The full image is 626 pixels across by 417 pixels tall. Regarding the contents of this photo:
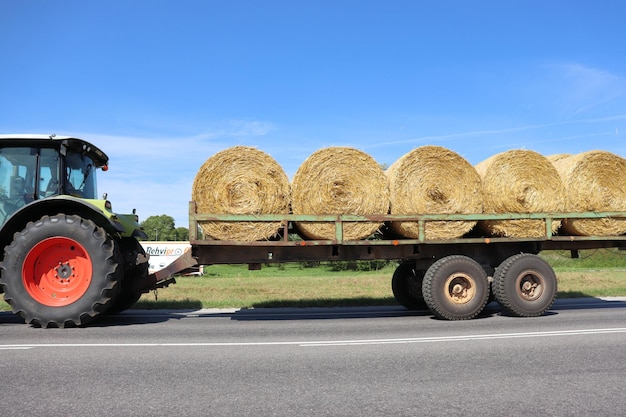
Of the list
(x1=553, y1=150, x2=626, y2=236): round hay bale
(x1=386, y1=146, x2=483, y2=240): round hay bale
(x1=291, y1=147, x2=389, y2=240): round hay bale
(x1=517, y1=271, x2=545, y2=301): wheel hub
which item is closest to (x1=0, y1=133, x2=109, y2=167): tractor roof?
(x1=291, y1=147, x2=389, y2=240): round hay bale

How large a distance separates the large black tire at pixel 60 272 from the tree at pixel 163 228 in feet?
231

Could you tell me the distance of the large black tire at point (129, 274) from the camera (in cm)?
788

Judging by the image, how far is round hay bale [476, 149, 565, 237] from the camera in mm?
8219

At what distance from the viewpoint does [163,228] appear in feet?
290

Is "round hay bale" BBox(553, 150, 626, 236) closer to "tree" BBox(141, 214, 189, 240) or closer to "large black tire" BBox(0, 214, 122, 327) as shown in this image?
"large black tire" BBox(0, 214, 122, 327)

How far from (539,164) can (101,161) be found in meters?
7.33

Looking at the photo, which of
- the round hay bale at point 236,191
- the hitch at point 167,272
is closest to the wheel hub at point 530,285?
the round hay bale at point 236,191

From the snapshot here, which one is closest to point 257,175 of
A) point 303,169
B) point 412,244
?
point 303,169

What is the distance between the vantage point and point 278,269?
31.6 metres

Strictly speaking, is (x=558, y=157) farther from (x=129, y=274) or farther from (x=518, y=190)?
(x=129, y=274)

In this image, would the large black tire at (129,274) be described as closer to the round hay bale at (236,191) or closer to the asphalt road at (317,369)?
the asphalt road at (317,369)

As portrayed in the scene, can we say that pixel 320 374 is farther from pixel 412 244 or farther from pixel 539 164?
pixel 539 164

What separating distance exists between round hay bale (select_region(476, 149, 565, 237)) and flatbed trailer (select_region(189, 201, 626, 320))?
0.13 meters

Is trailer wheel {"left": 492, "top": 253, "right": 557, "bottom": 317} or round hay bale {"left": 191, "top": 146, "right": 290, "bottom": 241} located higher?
round hay bale {"left": 191, "top": 146, "right": 290, "bottom": 241}
